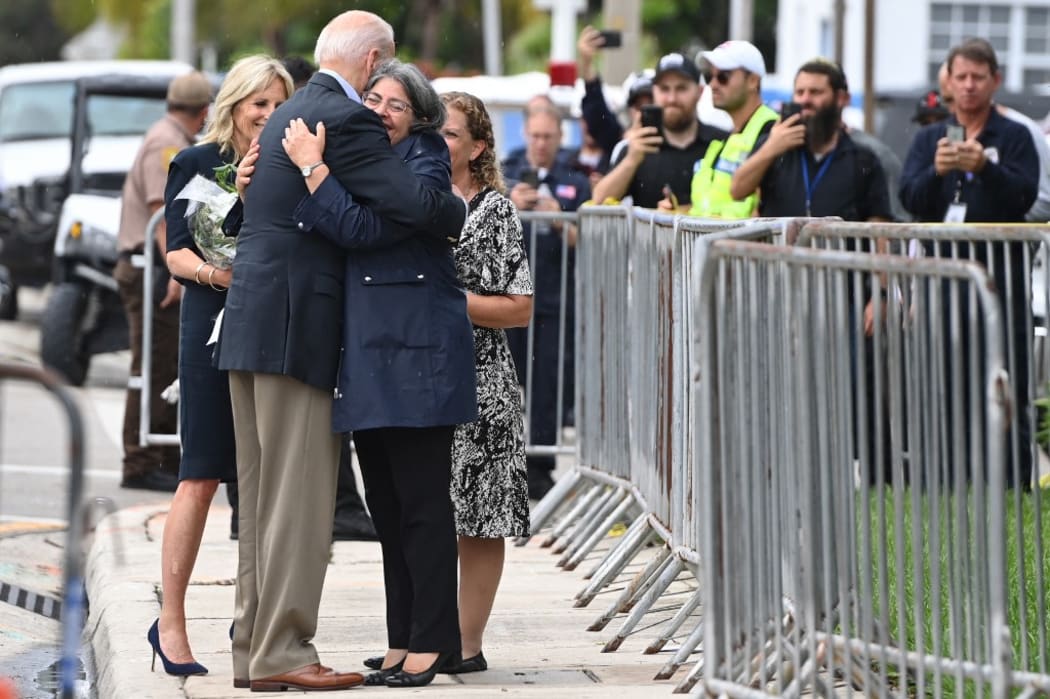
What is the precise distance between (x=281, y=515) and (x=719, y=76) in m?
3.50

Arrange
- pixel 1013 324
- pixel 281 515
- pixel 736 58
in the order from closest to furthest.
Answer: pixel 1013 324, pixel 281 515, pixel 736 58

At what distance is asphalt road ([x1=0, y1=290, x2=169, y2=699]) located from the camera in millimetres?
6703

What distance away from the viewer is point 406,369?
215 inches

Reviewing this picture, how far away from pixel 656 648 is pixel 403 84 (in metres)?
1.96

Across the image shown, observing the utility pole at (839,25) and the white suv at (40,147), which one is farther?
the utility pole at (839,25)

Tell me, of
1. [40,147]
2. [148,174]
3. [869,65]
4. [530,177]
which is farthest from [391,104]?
[40,147]

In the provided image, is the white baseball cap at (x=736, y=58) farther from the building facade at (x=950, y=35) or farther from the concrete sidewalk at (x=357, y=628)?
the building facade at (x=950, y=35)

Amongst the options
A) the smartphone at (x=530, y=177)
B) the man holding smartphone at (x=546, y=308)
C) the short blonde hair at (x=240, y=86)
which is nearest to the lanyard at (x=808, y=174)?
the man holding smartphone at (x=546, y=308)

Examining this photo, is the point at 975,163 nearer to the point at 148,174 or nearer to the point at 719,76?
the point at 719,76

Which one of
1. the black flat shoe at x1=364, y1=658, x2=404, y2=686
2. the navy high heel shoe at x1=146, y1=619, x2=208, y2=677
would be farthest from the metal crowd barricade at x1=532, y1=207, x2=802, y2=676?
the navy high heel shoe at x1=146, y1=619, x2=208, y2=677

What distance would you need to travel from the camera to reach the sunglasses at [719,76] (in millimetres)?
8242

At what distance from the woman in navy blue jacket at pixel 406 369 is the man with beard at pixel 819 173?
2.92 metres

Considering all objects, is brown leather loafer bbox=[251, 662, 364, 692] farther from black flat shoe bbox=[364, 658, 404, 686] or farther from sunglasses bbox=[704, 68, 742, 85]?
sunglasses bbox=[704, 68, 742, 85]

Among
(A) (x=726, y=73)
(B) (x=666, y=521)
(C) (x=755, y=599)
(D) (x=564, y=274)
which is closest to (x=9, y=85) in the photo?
(D) (x=564, y=274)
